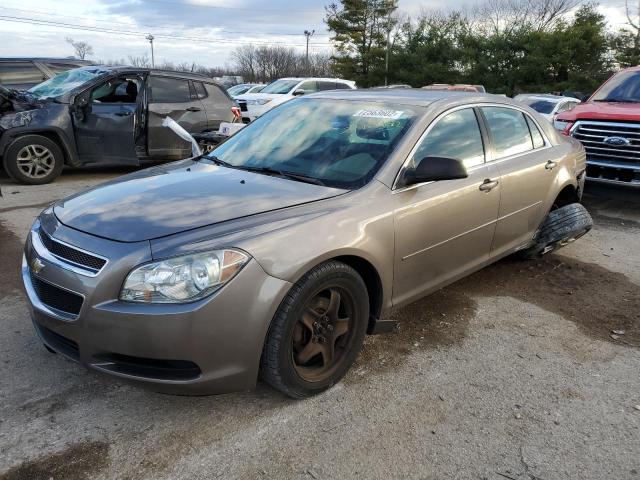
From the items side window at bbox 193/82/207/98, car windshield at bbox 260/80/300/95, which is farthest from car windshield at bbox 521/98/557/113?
side window at bbox 193/82/207/98

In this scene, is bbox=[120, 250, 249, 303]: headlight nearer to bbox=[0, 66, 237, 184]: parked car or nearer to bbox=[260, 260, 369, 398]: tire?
bbox=[260, 260, 369, 398]: tire

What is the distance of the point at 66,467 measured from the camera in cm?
230

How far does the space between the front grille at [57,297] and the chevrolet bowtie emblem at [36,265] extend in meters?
0.04

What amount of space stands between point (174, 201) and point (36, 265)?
0.77 meters

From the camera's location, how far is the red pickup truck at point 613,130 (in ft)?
21.8

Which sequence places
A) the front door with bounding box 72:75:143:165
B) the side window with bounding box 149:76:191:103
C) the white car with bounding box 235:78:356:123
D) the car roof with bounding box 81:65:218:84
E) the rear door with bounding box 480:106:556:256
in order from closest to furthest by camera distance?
the rear door with bounding box 480:106:556:256
the front door with bounding box 72:75:143:165
the car roof with bounding box 81:65:218:84
the side window with bounding box 149:76:191:103
the white car with bounding box 235:78:356:123

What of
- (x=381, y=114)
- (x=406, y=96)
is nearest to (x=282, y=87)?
(x=406, y=96)

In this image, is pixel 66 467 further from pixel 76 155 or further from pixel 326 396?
pixel 76 155

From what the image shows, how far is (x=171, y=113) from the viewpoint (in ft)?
27.8

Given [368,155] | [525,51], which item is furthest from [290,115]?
[525,51]

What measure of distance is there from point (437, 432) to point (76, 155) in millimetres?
7300

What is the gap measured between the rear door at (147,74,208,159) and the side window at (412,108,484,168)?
5.79 m

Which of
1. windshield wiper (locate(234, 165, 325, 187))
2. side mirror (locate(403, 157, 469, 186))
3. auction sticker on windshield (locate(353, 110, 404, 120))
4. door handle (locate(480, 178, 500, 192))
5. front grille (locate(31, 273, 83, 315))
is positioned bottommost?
front grille (locate(31, 273, 83, 315))

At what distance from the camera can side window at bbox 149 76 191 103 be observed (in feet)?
27.6
